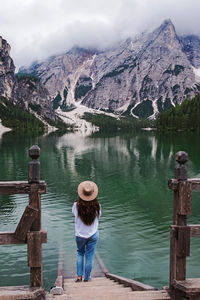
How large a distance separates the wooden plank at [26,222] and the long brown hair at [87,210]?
1.82 metres

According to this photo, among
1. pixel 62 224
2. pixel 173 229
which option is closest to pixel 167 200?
pixel 62 224

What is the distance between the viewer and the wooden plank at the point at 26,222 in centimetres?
780

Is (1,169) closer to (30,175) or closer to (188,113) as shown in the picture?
(30,175)

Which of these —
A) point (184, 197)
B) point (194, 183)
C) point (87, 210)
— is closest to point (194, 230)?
point (184, 197)

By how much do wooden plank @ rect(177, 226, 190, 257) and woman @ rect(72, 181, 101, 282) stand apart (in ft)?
8.01

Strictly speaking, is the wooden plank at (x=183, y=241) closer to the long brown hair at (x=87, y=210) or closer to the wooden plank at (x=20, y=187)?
the long brown hair at (x=87, y=210)

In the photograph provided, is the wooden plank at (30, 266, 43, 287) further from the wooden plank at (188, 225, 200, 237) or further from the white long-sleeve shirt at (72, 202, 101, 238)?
the wooden plank at (188, 225, 200, 237)

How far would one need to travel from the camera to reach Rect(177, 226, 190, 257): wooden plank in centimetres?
829

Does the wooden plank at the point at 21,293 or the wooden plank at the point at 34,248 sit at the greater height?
the wooden plank at the point at 34,248

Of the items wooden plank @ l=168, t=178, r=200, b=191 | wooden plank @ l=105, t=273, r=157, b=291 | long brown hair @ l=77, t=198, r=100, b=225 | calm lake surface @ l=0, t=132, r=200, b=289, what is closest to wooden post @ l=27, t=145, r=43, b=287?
long brown hair @ l=77, t=198, r=100, b=225

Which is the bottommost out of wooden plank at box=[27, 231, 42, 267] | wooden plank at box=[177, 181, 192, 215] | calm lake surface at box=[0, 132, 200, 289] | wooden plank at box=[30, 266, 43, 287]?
calm lake surface at box=[0, 132, 200, 289]

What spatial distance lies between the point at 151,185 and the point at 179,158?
33.8 metres

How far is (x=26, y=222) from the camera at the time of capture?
7812mm

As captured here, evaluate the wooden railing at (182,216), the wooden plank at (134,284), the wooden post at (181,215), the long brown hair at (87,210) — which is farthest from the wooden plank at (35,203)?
the wooden plank at (134,284)
